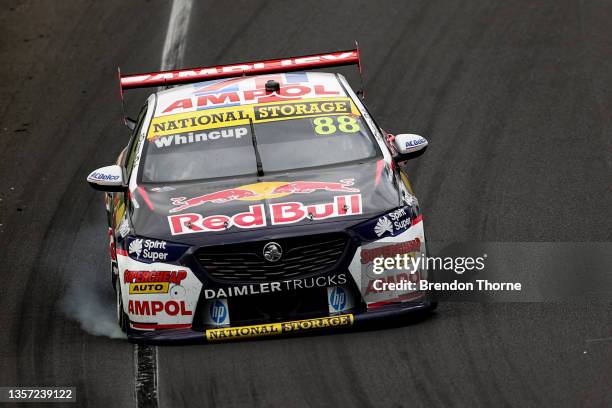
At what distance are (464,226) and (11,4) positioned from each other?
8883 mm

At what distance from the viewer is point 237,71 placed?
11.3 m

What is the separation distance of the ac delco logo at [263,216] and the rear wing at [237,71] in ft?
7.53

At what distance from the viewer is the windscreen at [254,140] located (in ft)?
32.3

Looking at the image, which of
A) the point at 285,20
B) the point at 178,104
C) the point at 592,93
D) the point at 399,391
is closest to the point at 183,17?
the point at 285,20

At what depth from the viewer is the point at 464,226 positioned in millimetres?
11062

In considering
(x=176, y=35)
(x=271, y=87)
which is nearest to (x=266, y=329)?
(x=271, y=87)

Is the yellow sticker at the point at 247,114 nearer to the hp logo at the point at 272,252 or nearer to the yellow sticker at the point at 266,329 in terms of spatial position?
the hp logo at the point at 272,252

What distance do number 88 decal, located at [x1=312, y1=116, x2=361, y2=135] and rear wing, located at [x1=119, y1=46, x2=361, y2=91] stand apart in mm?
1065

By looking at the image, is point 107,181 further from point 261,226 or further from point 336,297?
point 336,297

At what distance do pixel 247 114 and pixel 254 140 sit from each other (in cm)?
33

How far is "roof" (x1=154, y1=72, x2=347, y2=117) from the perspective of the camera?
34.5ft

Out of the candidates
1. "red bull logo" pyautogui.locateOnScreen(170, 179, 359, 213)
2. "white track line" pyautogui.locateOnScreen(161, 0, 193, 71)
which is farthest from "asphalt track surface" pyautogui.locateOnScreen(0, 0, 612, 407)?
"red bull logo" pyautogui.locateOnScreen(170, 179, 359, 213)

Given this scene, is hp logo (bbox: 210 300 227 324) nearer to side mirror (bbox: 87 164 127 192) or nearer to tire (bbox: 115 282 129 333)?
tire (bbox: 115 282 129 333)

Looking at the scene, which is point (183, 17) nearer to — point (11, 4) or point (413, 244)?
point (11, 4)
